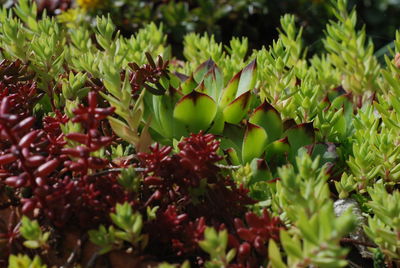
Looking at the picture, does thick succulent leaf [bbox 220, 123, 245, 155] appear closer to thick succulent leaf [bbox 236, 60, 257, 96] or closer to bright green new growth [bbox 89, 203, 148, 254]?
thick succulent leaf [bbox 236, 60, 257, 96]

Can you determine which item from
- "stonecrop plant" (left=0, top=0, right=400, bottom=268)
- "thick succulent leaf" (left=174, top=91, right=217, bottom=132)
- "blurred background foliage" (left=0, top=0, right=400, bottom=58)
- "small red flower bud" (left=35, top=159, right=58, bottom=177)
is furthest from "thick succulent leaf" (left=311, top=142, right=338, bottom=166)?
"blurred background foliage" (left=0, top=0, right=400, bottom=58)

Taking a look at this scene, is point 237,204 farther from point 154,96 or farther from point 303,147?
point 154,96

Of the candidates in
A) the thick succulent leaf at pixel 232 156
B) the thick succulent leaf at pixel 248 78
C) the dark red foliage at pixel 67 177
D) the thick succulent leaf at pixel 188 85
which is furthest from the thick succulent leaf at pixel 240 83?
the dark red foliage at pixel 67 177

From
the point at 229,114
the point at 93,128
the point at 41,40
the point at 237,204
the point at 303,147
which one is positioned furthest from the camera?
the point at 41,40

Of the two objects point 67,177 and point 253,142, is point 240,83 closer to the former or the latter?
point 253,142

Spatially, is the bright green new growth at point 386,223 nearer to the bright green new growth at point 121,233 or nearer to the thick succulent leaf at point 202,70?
the bright green new growth at point 121,233

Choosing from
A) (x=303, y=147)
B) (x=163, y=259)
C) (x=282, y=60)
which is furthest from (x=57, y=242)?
(x=282, y=60)

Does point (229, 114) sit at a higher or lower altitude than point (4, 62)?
lower
